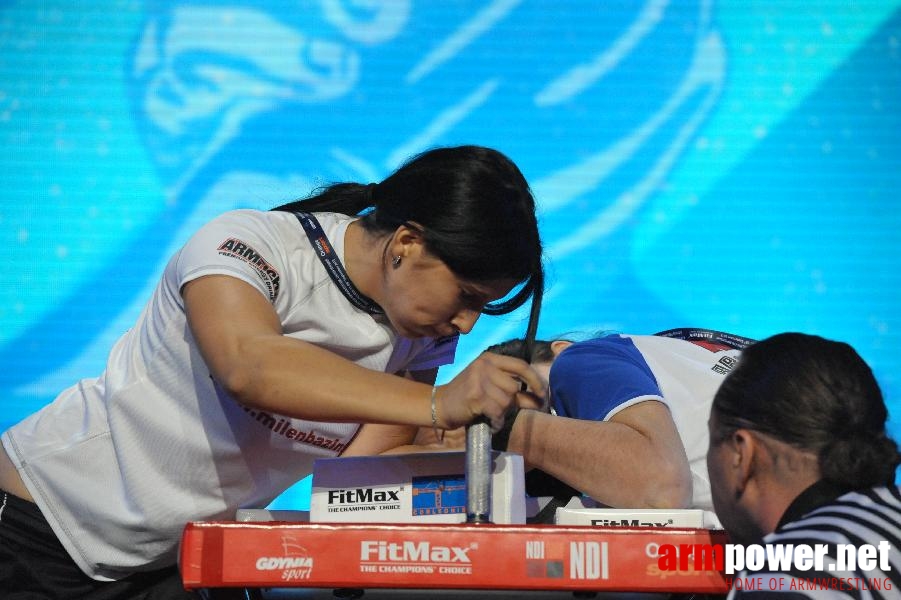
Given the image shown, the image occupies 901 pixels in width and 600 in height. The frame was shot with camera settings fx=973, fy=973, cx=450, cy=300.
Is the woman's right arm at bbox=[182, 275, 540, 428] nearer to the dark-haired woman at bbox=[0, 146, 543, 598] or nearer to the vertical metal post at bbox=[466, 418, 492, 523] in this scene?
the vertical metal post at bbox=[466, 418, 492, 523]

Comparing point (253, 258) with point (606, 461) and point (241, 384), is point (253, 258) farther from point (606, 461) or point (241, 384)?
point (606, 461)

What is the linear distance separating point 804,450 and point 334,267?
2.28ft

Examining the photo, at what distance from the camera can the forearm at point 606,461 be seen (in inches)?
59.3

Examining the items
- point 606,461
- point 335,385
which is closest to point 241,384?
point 335,385

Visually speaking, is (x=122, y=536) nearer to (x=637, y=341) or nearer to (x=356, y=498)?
(x=356, y=498)

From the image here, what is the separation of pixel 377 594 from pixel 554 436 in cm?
53

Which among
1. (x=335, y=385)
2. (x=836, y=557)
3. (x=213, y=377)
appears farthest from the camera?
(x=213, y=377)

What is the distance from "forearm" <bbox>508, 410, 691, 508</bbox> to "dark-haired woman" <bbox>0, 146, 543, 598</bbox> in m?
0.23

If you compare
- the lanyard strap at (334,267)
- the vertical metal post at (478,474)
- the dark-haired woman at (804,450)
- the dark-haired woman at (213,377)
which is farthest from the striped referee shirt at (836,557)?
the lanyard strap at (334,267)

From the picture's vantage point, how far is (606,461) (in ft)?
5.04

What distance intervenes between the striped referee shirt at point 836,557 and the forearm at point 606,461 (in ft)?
1.42

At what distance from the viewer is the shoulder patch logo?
128 cm

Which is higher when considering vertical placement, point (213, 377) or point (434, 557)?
point (213, 377)

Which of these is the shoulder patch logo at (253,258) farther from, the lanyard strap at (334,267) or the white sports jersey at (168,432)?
the lanyard strap at (334,267)
